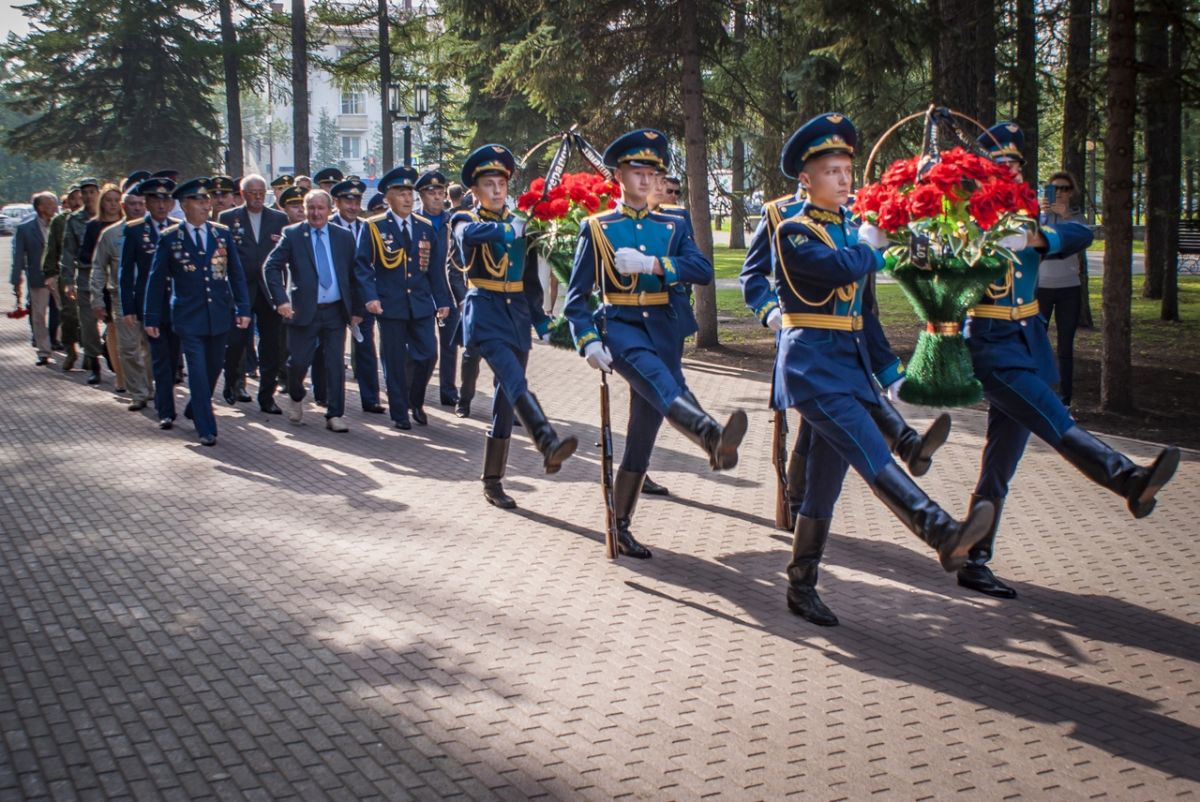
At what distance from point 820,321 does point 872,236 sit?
0.55 m

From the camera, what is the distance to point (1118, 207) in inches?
491

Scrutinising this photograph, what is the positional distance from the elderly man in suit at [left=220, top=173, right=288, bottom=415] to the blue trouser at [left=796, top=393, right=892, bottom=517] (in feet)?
26.7

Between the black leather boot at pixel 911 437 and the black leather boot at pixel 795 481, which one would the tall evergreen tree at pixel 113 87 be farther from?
the black leather boot at pixel 911 437

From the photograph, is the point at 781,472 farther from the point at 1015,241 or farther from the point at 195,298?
the point at 195,298

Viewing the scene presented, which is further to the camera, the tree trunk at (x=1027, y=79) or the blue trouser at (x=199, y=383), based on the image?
the tree trunk at (x=1027, y=79)

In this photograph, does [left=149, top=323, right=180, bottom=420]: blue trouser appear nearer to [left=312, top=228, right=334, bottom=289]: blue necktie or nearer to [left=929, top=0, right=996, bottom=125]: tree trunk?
[left=312, top=228, right=334, bottom=289]: blue necktie

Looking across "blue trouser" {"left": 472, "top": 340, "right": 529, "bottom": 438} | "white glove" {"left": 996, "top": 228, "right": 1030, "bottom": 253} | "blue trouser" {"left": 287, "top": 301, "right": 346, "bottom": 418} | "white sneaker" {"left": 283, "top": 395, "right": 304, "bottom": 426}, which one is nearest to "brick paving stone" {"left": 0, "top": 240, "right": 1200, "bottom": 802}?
"blue trouser" {"left": 472, "top": 340, "right": 529, "bottom": 438}

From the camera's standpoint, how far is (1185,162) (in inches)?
1718

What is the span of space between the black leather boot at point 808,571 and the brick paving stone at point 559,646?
10cm

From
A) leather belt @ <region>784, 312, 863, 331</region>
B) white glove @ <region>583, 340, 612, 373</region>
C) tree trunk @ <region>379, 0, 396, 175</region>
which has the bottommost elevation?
white glove @ <region>583, 340, 612, 373</region>

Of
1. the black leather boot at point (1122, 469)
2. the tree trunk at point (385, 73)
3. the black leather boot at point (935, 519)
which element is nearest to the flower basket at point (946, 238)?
the black leather boot at point (1122, 469)

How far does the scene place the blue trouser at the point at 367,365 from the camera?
1340 centimetres

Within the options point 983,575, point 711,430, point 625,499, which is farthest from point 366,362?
point 983,575

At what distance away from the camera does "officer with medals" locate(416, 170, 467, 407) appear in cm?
1308
